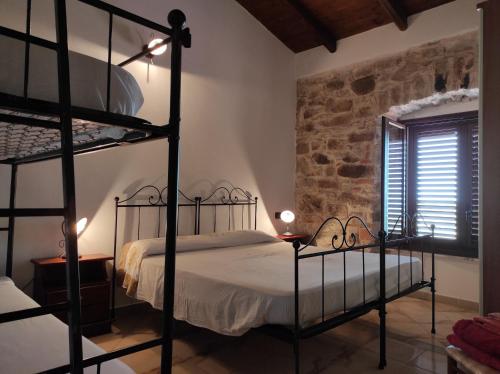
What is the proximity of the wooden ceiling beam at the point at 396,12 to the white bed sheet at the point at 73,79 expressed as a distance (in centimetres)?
358

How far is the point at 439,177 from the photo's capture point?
4105 mm

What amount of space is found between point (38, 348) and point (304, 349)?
195 cm

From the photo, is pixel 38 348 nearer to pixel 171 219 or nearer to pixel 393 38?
pixel 171 219

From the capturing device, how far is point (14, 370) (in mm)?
1199

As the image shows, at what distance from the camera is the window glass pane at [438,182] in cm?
400

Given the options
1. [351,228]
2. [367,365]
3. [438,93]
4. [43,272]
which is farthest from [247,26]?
[367,365]

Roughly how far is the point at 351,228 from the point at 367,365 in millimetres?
2266

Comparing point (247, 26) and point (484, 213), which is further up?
point (247, 26)

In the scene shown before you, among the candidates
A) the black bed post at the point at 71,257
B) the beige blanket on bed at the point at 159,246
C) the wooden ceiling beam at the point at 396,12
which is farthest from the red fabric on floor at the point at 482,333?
the wooden ceiling beam at the point at 396,12

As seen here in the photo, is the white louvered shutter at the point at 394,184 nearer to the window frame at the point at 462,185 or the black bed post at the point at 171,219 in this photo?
the window frame at the point at 462,185

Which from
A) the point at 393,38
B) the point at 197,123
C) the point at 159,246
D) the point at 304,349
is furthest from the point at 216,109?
the point at 304,349

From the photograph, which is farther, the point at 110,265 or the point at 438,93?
the point at 438,93

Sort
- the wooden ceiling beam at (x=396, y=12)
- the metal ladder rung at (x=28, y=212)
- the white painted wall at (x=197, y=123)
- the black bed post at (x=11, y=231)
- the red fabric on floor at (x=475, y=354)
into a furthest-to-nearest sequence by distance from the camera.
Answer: the wooden ceiling beam at (x=396, y=12), the white painted wall at (x=197, y=123), the black bed post at (x=11, y=231), the red fabric on floor at (x=475, y=354), the metal ladder rung at (x=28, y=212)

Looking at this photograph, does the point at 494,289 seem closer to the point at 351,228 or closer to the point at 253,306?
the point at 253,306
